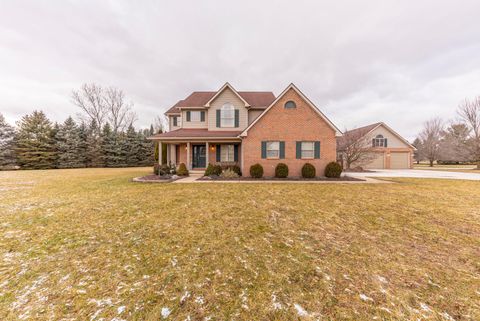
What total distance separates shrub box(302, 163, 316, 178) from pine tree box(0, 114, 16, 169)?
40.3 m

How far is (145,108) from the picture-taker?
129ft

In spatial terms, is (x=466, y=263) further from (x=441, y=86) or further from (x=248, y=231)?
(x=441, y=86)

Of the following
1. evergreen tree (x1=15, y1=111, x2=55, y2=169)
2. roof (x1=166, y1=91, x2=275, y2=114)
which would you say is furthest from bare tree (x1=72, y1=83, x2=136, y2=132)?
roof (x1=166, y1=91, x2=275, y2=114)

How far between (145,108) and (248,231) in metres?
42.9

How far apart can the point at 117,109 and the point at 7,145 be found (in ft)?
51.2

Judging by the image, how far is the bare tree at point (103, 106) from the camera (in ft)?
107

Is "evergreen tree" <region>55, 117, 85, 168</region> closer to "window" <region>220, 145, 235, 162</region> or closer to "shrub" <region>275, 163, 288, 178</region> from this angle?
"window" <region>220, 145, 235, 162</region>

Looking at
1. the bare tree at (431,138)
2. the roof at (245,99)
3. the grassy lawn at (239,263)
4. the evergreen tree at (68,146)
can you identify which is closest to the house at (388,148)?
the bare tree at (431,138)

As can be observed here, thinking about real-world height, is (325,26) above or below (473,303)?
above

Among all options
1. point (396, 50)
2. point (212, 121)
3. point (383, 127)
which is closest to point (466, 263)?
point (212, 121)

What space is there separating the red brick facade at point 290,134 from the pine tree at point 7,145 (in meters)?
36.4

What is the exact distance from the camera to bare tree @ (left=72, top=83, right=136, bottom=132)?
107 ft

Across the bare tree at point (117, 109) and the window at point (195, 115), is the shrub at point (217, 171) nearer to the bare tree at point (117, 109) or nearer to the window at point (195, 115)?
the window at point (195, 115)

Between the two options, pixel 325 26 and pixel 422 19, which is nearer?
pixel 422 19
